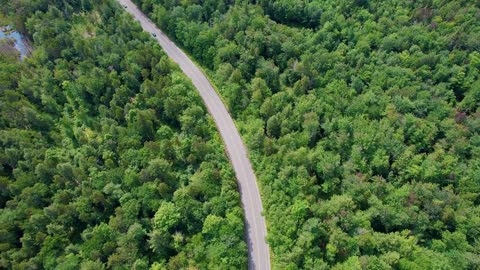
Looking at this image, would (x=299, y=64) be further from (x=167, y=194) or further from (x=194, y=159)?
(x=167, y=194)

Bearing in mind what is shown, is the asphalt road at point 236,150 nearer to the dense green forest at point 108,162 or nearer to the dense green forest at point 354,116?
the dense green forest at point 354,116

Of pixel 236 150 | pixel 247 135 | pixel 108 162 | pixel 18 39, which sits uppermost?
pixel 18 39

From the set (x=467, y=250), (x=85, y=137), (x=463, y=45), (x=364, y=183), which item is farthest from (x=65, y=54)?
(x=463, y=45)

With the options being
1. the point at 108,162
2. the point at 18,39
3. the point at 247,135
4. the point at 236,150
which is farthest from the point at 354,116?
the point at 18,39

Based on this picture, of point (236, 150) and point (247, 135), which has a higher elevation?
point (247, 135)

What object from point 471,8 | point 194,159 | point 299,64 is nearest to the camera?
point 194,159

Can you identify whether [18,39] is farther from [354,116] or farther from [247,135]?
[354,116]
